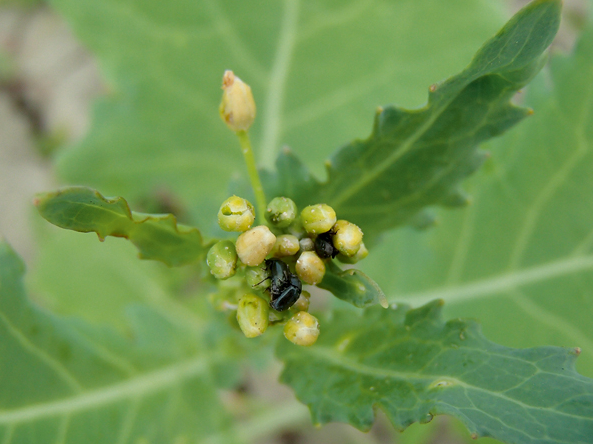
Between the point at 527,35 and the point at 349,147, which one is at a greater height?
the point at 349,147

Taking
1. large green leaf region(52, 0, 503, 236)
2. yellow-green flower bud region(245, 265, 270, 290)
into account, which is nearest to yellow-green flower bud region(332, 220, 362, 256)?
yellow-green flower bud region(245, 265, 270, 290)

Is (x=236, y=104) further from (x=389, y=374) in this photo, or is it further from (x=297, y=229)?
(x=389, y=374)

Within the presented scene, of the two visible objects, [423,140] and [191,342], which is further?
[191,342]

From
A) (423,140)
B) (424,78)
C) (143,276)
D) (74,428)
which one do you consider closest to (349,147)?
(423,140)

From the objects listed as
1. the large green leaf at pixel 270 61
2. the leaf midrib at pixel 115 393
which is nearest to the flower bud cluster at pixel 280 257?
the leaf midrib at pixel 115 393

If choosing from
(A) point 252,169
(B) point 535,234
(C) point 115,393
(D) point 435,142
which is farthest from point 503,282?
(C) point 115,393

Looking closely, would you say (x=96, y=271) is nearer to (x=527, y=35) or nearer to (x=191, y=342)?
(x=191, y=342)
